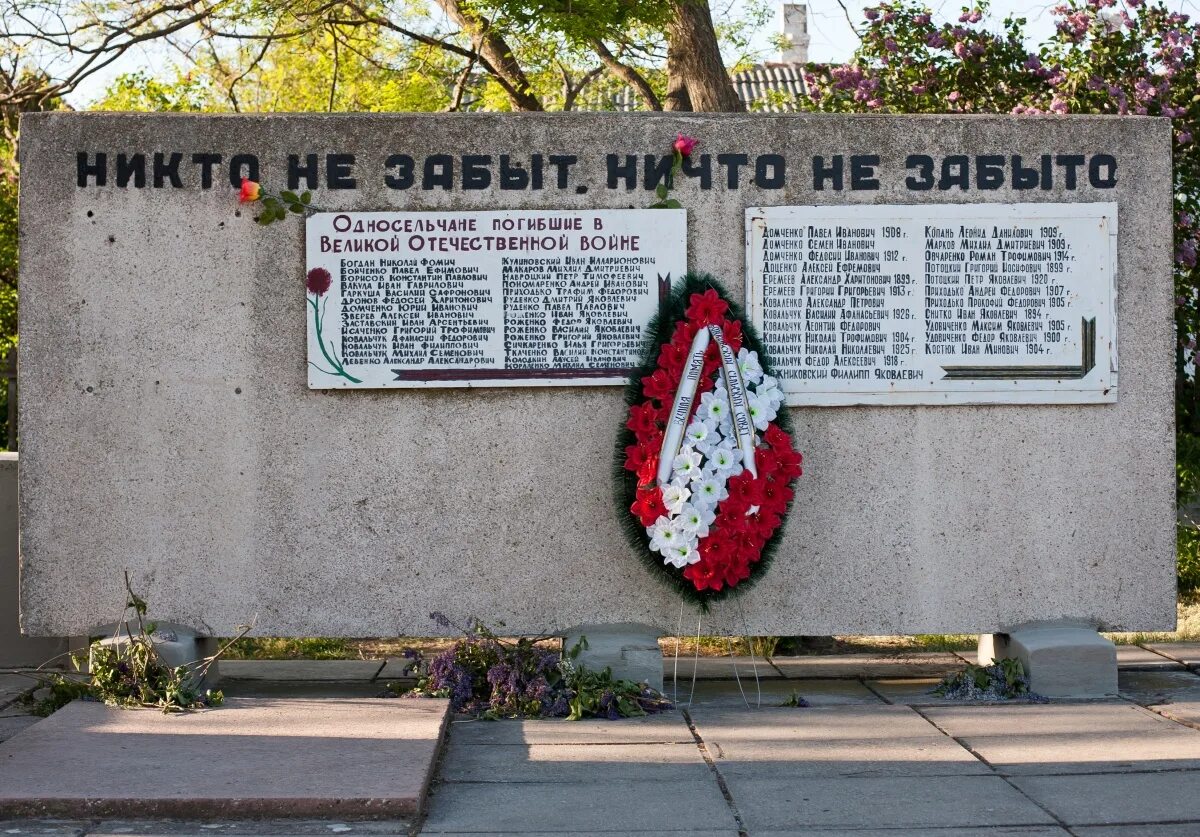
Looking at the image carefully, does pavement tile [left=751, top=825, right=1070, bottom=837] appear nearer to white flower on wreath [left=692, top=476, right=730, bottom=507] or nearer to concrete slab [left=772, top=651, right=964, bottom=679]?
white flower on wreath [left=692, top=476, right=730, bottom=507]

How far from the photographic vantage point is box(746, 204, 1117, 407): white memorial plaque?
6.02 metres

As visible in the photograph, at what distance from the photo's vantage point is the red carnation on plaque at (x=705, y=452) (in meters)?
5.70

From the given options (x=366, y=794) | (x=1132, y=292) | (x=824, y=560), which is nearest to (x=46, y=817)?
(x=366, y=794)

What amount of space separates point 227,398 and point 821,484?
8.57 feet

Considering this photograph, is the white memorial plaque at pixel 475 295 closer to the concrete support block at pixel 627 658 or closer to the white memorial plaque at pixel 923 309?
the white memorial plaque at pixel 923 309

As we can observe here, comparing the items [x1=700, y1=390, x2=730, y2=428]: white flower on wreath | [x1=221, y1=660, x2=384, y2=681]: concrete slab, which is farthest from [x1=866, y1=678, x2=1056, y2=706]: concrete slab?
[x1=221, y1=660, x2=384, y2=681]: concrete slab

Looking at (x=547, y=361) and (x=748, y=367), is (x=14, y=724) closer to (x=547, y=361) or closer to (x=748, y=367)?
(x=547, y=361)

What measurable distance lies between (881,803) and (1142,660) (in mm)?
3040

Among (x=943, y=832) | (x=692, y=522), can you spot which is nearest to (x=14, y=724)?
(x=692, y=522)

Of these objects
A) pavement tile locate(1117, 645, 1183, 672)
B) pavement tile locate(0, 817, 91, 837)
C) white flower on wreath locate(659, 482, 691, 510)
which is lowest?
pavement tile locate(0, 817, 91, 837)

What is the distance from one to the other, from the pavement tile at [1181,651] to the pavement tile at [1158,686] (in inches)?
9.9

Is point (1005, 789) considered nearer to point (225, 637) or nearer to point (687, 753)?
point (687, 753)

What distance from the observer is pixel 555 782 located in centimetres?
461

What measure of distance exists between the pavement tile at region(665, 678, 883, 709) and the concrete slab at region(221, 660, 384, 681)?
5.03ft
